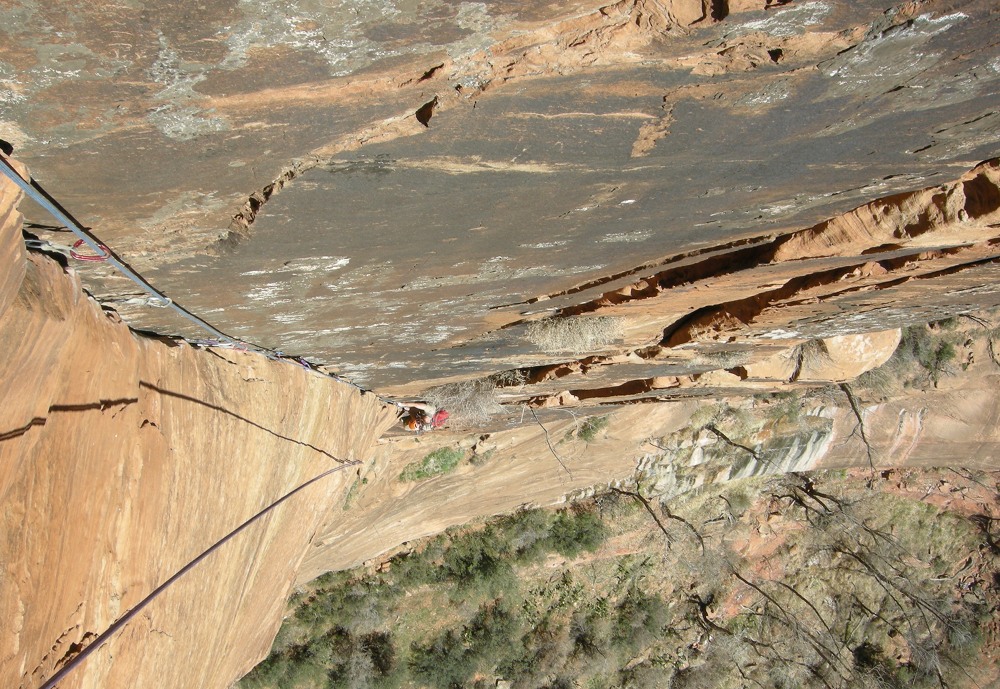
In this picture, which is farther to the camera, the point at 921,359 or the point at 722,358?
the point at 921,359

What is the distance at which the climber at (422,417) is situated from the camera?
671 centimetres

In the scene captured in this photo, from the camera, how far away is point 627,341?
4.83 metres

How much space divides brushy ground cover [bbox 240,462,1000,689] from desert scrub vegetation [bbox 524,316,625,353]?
6289 millimetres

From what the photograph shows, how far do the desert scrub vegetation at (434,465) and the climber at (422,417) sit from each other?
1.36 m

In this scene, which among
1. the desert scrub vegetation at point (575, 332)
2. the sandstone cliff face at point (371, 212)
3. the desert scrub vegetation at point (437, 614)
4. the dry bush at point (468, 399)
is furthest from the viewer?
the desert scrub vegetation at point (437, 614)

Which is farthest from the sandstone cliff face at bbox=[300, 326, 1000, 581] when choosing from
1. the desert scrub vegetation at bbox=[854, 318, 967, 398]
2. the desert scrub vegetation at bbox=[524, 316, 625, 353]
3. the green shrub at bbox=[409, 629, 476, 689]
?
the desert scrub vegetation at bbox=[524, 316, 625, 353]

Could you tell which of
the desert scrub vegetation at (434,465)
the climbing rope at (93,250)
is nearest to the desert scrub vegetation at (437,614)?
the desert scrub vegetation at (434,465)

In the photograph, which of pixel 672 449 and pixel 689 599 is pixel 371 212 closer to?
pixel 672 449

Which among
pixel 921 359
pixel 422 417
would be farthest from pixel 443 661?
pixel 921 359

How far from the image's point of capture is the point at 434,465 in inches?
331

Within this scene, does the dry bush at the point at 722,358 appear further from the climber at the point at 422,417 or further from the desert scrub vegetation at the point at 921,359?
the desert scrub vegetation at the point at 921,359

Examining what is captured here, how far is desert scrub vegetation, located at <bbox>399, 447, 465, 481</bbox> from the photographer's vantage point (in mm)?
8266

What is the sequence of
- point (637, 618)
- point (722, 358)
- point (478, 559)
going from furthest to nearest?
point (637, 618) → point (478, 559) → point (722, 358)

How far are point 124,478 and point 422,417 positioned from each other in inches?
168
